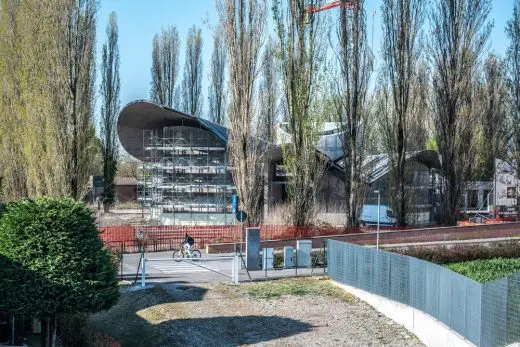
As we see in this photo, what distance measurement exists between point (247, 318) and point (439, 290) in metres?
6.08

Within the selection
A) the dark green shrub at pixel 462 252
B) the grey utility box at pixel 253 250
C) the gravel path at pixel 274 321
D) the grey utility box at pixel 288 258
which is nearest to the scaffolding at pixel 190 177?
the grey utility box at pixel 288 258

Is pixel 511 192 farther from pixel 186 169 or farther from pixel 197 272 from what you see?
pixel 197 272

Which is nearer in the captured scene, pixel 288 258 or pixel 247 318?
pixel 247 318

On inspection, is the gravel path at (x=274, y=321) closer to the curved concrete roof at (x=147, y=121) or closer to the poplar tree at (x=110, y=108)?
the curved concrete roof at (x=147, y=121)

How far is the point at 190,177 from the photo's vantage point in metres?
53.7

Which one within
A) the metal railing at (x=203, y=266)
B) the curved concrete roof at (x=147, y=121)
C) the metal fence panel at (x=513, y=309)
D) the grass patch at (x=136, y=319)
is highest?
the curved concrete roof at (x=147, y=121)

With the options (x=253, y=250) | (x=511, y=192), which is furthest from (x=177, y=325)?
Result: (x=511, y=192)

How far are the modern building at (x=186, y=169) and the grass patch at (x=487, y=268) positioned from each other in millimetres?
25756

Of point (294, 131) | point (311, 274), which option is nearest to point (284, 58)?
point (294, 131)

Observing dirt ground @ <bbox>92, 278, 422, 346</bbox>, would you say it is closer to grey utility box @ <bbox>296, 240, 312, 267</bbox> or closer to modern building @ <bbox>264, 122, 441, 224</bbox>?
grey utility box @ <bbox>296, 240, 312, 267</bbox>

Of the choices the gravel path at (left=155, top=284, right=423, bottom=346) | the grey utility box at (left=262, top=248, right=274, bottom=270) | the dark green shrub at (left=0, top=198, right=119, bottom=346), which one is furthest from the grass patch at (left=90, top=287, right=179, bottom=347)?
the grey utility box at (left=262, top=248, right=274, bottom=270)

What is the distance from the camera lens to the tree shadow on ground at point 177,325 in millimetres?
19422

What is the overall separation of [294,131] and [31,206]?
25418 mm

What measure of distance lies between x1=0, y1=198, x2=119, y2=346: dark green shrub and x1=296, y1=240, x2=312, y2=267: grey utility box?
13878mm
